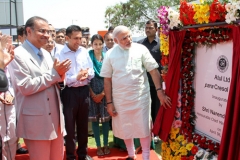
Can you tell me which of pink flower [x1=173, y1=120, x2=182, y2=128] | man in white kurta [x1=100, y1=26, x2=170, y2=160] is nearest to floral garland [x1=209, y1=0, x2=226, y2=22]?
pink flower [x1=173, y1=120, x2=182, y2=128]

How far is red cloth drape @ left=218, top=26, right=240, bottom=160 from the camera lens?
225cm

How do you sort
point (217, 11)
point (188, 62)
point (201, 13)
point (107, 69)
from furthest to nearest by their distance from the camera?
point (107, 69)
point (188, 62)
point (201, 13)
point (217, 11)

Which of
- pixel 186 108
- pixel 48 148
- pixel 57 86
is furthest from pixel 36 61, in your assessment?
pixel 186 108

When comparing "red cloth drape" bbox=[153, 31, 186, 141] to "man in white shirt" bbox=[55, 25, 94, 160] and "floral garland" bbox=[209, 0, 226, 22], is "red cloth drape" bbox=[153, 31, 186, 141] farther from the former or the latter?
"man in white shirt" bbox=[55, 25, 94, 160]

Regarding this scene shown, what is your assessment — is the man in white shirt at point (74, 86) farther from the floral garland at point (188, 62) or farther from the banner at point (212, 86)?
the banner at point (212, 86)

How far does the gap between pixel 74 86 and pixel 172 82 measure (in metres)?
1.44

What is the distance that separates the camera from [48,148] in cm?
302

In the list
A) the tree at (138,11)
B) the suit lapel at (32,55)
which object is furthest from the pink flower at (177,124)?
the tree at (138,11)

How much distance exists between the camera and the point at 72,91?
3.91 metres

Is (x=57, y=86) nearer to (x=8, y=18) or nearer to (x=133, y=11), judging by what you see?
(x=8, y=18)

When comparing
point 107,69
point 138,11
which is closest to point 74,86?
point 107,69

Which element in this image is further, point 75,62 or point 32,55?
point 75,62

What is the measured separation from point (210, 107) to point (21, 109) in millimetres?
1912

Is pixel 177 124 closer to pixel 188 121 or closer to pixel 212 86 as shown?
pixel 188 121
